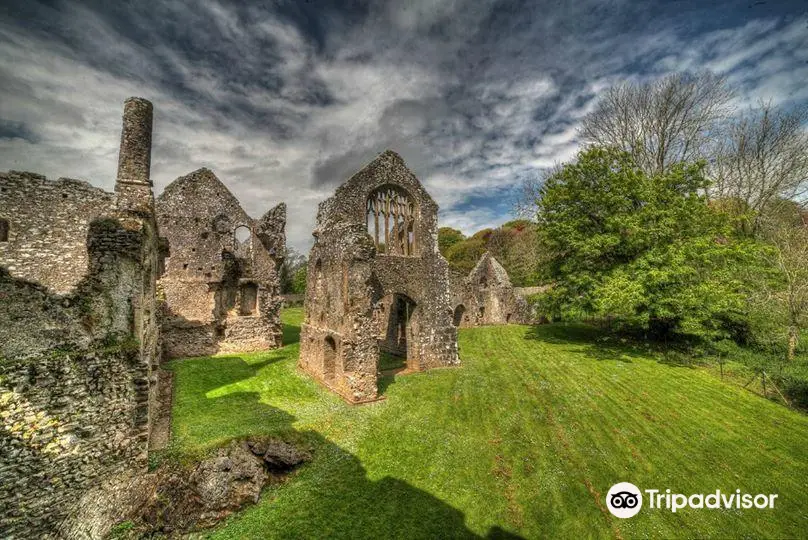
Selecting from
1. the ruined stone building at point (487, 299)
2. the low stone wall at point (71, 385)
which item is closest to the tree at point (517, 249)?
the ruined stone building at point (487, 299)

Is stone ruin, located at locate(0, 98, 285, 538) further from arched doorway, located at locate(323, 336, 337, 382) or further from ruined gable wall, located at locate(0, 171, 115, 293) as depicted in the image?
ruined gable wall, located at locate(0, 171, 115, 293)

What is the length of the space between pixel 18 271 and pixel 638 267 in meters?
28.5

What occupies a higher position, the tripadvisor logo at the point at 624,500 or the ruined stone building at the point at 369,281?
the ruined stone building at the point at 369,281

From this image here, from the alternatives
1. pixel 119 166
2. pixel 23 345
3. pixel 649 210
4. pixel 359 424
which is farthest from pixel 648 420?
pixel 119 166

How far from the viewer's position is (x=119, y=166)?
575 inches

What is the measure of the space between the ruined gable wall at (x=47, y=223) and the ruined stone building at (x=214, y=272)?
3.23 m

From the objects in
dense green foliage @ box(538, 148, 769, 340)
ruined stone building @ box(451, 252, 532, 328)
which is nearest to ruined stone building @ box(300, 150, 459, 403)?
dense green foliage @ box(538, 148, 769, 340)

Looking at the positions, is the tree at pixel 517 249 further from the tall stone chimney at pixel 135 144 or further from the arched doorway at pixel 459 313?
the tall stone chimney at pixel 135 144

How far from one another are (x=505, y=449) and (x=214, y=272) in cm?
1779

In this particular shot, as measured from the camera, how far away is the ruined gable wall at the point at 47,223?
1488 centimetres

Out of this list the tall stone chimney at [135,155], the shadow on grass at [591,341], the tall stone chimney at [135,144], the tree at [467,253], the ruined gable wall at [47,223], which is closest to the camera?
the tall stone chimney at [135,155]

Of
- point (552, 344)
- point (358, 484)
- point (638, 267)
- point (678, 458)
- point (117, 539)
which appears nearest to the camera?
point (117, 539)

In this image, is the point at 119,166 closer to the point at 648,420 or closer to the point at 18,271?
the point at 18,271

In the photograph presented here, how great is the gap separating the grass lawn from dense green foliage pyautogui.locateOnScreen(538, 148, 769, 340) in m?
3.32
